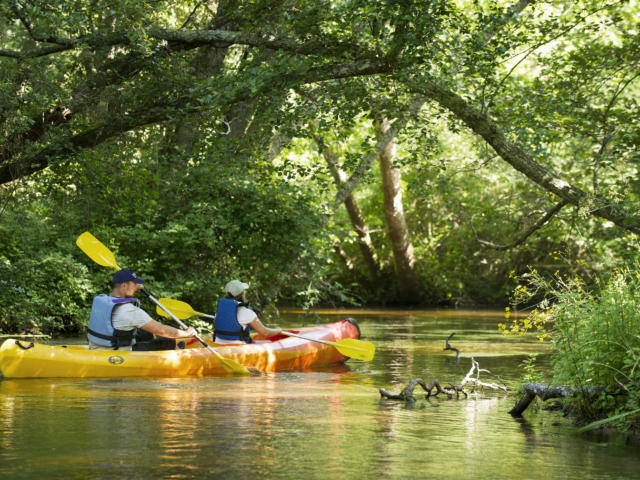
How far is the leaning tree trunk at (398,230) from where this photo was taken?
22.8 m

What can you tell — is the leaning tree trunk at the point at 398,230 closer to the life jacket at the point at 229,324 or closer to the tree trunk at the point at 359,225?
the tree trunk at the point at 359,225

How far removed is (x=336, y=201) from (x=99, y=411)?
39.2 feet

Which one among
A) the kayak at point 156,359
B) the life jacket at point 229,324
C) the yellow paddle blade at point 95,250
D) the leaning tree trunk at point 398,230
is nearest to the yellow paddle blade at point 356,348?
the kayak at point 156,359

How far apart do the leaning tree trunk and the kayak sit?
10.9m

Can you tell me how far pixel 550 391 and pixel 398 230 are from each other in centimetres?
1806

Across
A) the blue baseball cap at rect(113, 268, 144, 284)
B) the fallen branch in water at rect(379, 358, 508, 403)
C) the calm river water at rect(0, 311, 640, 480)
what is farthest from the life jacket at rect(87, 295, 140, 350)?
the fallen branch in water at rect(379, 358, 508, 403)

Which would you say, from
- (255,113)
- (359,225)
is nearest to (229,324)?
(255,113)

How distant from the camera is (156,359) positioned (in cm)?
922

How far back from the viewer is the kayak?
8711 mm

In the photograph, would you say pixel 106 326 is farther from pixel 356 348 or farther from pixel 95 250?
pixel 356 348

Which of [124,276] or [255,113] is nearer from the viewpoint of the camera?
[124,276]

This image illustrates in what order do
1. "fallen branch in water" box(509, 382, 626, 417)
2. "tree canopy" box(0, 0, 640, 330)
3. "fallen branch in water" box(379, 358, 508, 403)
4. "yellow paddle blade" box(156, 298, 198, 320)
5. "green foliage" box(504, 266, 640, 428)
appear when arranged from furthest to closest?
1. "yellow paddle blade" box(156, 298, 198, 320)
2. "tree canopy" box(0, 0, 640, 330)
3. "fallen branch in water" box(379, 358, 508, 403)
4. "fallen branch in water" box(509, 382, 626, 417)
5. "green foliage" box(504, 266, 640, 428)

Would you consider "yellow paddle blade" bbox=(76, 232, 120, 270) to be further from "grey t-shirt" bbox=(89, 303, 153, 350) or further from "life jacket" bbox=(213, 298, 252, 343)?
"grey t-shirt" bbox=(89, 303, 153, 350)

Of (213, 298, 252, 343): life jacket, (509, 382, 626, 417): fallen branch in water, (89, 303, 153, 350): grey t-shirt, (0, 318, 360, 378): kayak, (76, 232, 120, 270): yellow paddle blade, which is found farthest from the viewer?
(76, 232, 120, 270): yellow paddle blade
